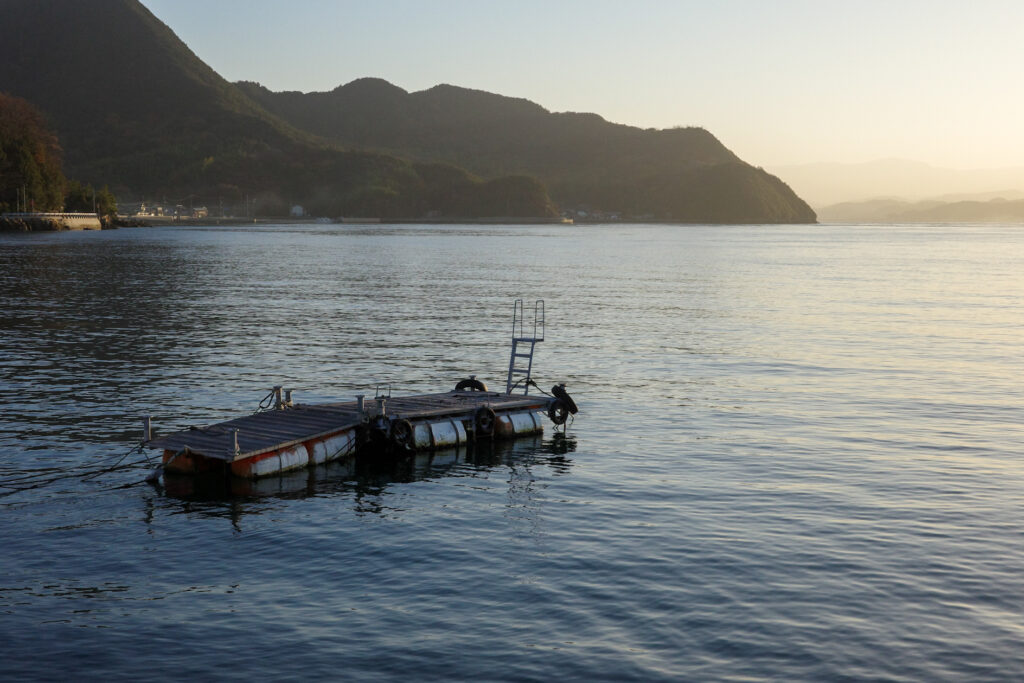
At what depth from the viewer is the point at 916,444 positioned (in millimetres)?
33469

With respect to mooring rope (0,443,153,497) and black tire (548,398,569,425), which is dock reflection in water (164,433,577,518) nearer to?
black tire (548,398,569,425)

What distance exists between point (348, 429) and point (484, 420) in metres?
5.49

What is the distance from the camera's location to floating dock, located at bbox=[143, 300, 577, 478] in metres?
28.2

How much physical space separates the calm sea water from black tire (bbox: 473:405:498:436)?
861mm

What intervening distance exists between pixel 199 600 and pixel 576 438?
18.5 metres

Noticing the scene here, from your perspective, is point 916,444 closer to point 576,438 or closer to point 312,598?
point 576,438

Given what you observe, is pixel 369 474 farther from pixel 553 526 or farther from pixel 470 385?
pixel 470 385

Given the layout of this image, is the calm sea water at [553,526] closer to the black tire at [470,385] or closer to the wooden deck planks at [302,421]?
the wooden deck planks at [302,421]

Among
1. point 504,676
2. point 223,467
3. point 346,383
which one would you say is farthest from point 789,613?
point 346,383

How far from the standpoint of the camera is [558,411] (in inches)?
1471

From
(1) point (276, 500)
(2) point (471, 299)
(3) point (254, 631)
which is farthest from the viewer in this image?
(2) point (471, 299)

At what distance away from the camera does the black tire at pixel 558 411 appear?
3719 cm

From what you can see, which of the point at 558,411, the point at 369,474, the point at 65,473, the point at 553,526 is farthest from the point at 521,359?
the point at 553,526

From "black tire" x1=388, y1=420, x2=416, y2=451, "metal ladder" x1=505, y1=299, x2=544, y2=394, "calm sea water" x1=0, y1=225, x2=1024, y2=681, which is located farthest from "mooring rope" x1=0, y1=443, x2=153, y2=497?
"metal ladder" x1=505, y1=299, x2=544, y2=394
